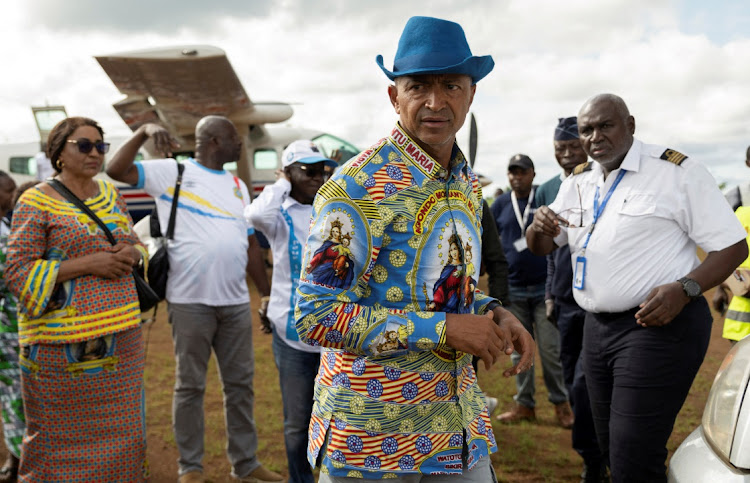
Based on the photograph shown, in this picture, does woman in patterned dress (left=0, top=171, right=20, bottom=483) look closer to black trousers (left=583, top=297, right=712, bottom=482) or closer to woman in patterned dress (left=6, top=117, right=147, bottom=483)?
woman in patterned dress (left=6, top=117, right=147, bottom=483)

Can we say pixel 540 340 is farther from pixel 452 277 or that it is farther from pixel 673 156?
pixel 452 277

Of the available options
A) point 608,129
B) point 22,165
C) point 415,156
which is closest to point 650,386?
point 608,129

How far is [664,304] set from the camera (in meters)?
2.75

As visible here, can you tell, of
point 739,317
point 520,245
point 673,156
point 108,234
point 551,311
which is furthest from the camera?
point 520,245

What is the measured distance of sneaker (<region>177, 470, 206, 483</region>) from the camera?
4.00 meters

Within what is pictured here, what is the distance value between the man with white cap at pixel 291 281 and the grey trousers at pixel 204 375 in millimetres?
317

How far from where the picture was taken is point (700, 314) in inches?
113

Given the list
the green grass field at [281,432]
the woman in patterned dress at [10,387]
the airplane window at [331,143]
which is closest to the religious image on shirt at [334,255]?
the green grass field at [281,432]

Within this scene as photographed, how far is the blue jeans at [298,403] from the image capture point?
11.7ft

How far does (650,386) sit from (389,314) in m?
1.82

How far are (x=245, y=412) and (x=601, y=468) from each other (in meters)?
2.50

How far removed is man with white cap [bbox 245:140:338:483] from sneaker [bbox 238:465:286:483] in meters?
0.64

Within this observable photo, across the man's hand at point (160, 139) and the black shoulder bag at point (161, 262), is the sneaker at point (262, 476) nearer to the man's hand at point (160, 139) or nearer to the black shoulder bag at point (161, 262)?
the black shoulder bag at point (161, 262)

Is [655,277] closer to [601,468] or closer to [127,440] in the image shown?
[601,468]
